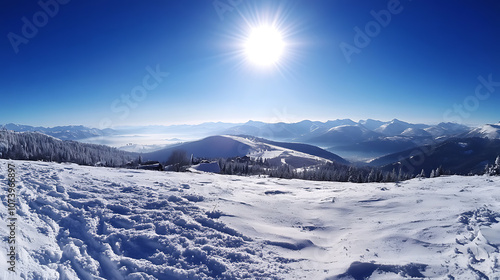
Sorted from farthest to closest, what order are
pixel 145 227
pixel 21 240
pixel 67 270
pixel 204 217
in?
pixel 204 217 < pixel 145 227 < pixel 21 240 < pixel 67 270

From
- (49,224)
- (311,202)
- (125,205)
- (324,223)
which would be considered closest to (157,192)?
(125,205)

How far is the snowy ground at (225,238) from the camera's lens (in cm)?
652

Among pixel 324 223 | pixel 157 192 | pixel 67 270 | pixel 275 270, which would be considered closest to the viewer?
pixel 67 270

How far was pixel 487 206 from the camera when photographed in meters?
10.7

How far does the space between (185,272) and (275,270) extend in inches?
123

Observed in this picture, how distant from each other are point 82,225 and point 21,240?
193 cm

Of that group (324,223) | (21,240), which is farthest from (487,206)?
(21,240)

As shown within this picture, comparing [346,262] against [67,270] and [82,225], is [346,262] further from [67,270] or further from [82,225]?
[82,225]

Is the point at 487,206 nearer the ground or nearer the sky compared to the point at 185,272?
nearer the sky

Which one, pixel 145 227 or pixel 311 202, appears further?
pixel 311 202

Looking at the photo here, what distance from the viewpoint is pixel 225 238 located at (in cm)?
892

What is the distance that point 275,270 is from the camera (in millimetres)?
7363

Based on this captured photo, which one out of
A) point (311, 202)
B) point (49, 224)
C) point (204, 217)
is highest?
point (49, 224)

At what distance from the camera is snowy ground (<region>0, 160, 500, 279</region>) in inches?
A: 257
